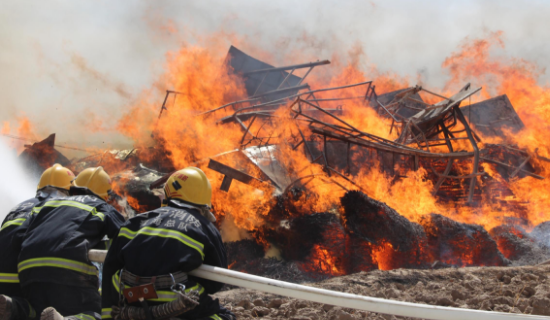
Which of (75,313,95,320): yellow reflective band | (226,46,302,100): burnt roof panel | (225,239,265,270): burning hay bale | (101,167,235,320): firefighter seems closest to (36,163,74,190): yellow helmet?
(75,313,95,320): yellow reflective band

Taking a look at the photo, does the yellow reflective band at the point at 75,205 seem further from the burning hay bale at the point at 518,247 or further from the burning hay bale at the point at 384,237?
the burning hay bale at the point at 518,247

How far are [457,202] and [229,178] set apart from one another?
6.52 metres

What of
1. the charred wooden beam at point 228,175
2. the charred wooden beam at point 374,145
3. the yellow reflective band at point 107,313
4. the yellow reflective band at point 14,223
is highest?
the charred wooden beam at point 374,145

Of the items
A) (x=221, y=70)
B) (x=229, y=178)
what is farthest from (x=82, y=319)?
(x=221, y=70)

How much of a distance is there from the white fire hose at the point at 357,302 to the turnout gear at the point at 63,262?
1.11 meters

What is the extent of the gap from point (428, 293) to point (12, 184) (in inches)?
353

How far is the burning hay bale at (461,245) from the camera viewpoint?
22.0ft

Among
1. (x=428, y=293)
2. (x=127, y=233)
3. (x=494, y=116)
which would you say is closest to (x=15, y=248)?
(x=127, y=233)

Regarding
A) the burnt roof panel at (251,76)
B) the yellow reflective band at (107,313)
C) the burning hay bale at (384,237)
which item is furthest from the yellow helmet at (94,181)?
the burnt roof panel at (251,76)

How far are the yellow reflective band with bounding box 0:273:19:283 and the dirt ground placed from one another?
1.96 m

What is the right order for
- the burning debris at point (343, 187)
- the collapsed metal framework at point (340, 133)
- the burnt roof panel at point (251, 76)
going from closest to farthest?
the burning debris at point (343, 187)
the collapsed metal framework at point (340, 133)
the burnt roof panel at point (251, 76)

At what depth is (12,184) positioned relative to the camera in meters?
8.80

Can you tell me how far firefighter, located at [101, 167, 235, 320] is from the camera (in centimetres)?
204

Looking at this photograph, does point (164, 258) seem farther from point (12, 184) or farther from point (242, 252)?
point (12, 184)
